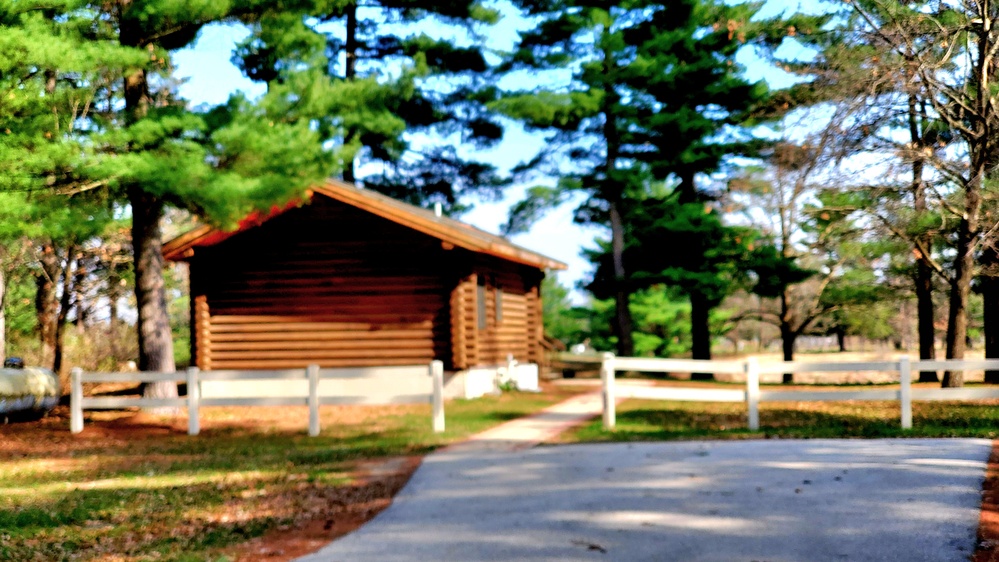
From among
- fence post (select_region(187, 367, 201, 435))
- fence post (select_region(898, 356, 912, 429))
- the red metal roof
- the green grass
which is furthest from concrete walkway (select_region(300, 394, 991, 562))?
the red metal roof

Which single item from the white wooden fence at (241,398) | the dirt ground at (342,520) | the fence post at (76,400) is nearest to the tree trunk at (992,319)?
the white wooden fence at (241,398)

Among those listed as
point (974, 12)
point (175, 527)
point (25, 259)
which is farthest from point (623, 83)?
point (175, 527)

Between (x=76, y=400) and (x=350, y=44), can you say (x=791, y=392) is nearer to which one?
(x=76, y=400)

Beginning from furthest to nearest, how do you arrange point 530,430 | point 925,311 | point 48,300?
point 925,311, point 48,300, point 530,430

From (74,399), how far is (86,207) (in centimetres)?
357

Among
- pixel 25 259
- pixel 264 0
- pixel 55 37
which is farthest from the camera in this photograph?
pixel 25 259

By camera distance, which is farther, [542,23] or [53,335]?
[542,23]

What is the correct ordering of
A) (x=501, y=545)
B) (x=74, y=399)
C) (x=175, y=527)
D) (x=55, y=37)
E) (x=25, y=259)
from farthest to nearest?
(x=25, y=259) → (x=74, y=399) → (x=55, y=37) → (x=175, y=527) → (x=501, y=545)

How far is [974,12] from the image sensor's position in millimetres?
17844

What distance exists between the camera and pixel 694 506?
8.88 meters

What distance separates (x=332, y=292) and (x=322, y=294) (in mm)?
251

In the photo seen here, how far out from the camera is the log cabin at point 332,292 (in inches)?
898

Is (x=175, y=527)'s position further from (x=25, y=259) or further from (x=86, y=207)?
(x=25, y=259)

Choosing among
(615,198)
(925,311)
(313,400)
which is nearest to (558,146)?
(615,198)
